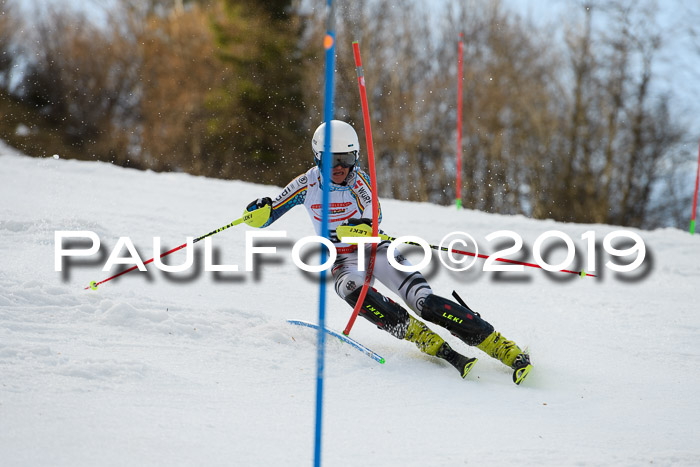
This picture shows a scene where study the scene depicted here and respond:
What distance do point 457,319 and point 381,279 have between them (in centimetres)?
60

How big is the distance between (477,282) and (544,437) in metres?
3.68

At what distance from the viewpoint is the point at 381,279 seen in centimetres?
441

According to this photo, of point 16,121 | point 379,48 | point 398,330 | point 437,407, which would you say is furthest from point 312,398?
point 16,121

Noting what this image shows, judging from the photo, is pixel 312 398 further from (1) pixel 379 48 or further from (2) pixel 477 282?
(1) pixel 379 48

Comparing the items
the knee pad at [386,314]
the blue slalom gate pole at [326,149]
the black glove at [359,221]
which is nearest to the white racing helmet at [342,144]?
the black glove at [359,221]

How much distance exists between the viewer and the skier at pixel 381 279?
4043mm

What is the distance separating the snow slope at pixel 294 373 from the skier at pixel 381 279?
155 mm

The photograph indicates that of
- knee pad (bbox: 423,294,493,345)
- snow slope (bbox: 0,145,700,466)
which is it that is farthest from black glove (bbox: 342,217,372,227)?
snow slope (bbox: 0,145,700,466)

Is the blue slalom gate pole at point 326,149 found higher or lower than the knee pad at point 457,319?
higher

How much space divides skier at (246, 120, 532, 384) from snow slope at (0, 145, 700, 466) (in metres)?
0.16

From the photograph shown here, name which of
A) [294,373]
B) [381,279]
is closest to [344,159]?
[381,279]

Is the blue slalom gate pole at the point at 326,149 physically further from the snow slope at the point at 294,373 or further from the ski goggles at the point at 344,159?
the ski goggles at the point at 344,159

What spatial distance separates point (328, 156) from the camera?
7.50 feet

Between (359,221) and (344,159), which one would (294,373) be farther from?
(344,159)
